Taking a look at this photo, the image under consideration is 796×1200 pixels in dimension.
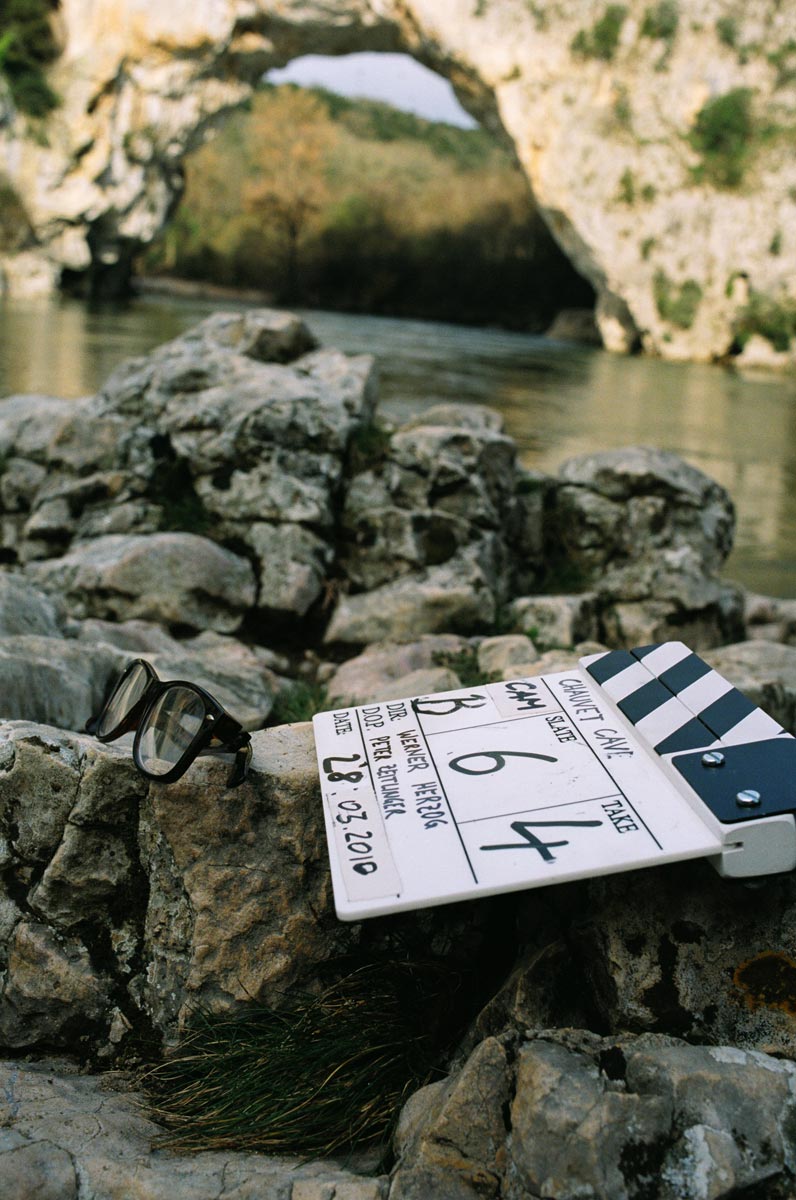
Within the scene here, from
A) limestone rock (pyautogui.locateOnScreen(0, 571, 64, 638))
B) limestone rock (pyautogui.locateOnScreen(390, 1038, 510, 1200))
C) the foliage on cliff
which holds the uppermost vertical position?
limestone rock (pyautogui.locateOnScreen(390, 1038, 510, 1200))

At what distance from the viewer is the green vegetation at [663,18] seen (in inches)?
1131

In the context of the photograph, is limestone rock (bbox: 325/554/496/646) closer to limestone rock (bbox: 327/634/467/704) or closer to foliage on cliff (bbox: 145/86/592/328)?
limestone rock (bbox: 327/634/467/704)

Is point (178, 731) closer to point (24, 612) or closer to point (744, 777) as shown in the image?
point (744, 777)

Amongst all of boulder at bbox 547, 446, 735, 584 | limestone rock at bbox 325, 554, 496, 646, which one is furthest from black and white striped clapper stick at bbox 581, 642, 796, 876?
boulder at bbox 547, 446, 735, 584

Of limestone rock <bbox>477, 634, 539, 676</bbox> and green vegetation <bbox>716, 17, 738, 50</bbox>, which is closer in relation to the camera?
limestone rock <bbox>477, 634, 539, 676</bbox>

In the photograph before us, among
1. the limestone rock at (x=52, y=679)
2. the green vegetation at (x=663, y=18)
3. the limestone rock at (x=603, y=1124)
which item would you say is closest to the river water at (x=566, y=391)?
the limestone rock at (x=52, y=679)

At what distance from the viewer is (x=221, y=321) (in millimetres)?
6105

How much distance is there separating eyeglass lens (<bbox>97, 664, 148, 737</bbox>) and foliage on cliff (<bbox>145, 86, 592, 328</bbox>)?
45540mm

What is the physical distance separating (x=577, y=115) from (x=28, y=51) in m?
15.3

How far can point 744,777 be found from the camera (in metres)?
1.56

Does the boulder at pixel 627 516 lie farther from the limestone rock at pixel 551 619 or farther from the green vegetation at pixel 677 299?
the green vegetation at pixel 677 299

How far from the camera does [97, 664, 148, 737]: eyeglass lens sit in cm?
201

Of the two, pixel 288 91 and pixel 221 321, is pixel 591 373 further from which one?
pixel 288 91

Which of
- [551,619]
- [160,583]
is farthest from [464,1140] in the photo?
[551,619]
